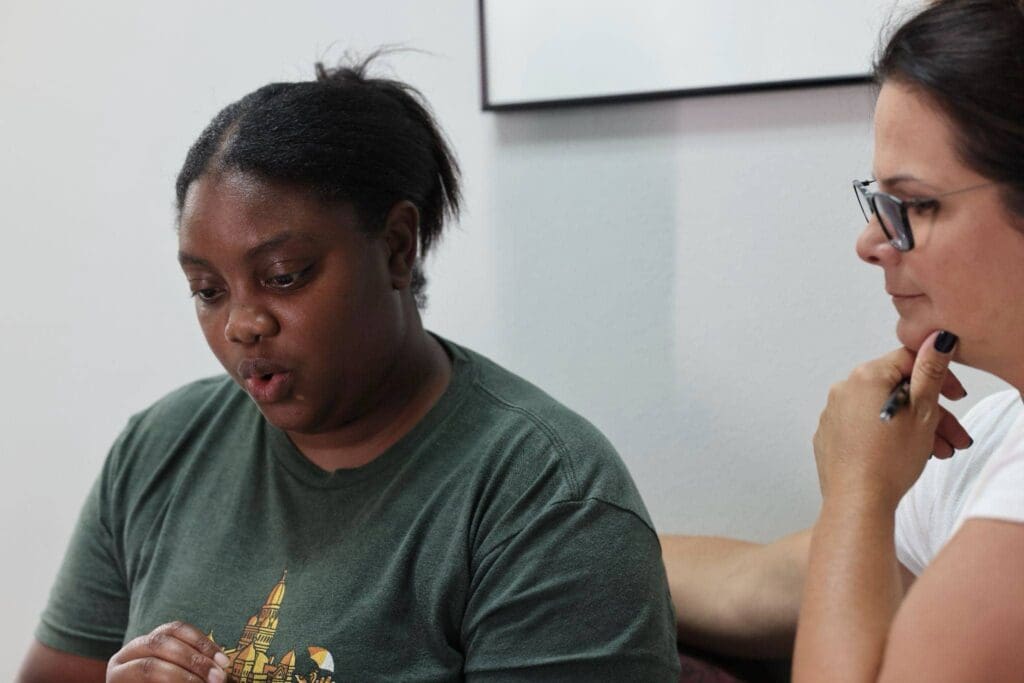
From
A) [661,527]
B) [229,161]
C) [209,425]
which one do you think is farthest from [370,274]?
[661,527]

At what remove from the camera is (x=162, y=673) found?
1.29 meters

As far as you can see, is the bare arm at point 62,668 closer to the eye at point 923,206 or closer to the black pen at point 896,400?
the black pen at point 896,400

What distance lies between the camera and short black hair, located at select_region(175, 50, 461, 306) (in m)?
1.33

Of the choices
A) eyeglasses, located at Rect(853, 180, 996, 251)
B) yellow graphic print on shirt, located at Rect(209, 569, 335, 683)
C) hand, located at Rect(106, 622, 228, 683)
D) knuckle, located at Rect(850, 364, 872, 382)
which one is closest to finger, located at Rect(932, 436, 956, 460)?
knuckle, located at Rect(850, 364, 872, 382)

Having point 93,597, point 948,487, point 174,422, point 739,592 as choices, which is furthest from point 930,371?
point 93,597

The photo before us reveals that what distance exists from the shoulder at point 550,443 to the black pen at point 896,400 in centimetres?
29

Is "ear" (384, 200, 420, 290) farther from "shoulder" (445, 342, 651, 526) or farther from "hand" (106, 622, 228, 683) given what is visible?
"hand" (106, 622, 228, 683)

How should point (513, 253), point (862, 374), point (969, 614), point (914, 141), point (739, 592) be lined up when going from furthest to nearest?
1. point (513, 253)
2. point (739, 592)
3. point (862, 374)
4. point (914, 141)
5. point (969, 614)

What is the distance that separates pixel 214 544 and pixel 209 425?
181 mm

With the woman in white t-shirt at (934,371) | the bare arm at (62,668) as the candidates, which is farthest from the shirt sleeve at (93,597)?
the woman in white t-shirt at (934,371)

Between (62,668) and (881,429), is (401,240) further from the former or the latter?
(62,668)

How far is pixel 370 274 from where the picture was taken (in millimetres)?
1340

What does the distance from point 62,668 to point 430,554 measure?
1.87 ft

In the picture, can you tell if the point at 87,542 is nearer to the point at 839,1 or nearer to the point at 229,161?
the point at 229,161
